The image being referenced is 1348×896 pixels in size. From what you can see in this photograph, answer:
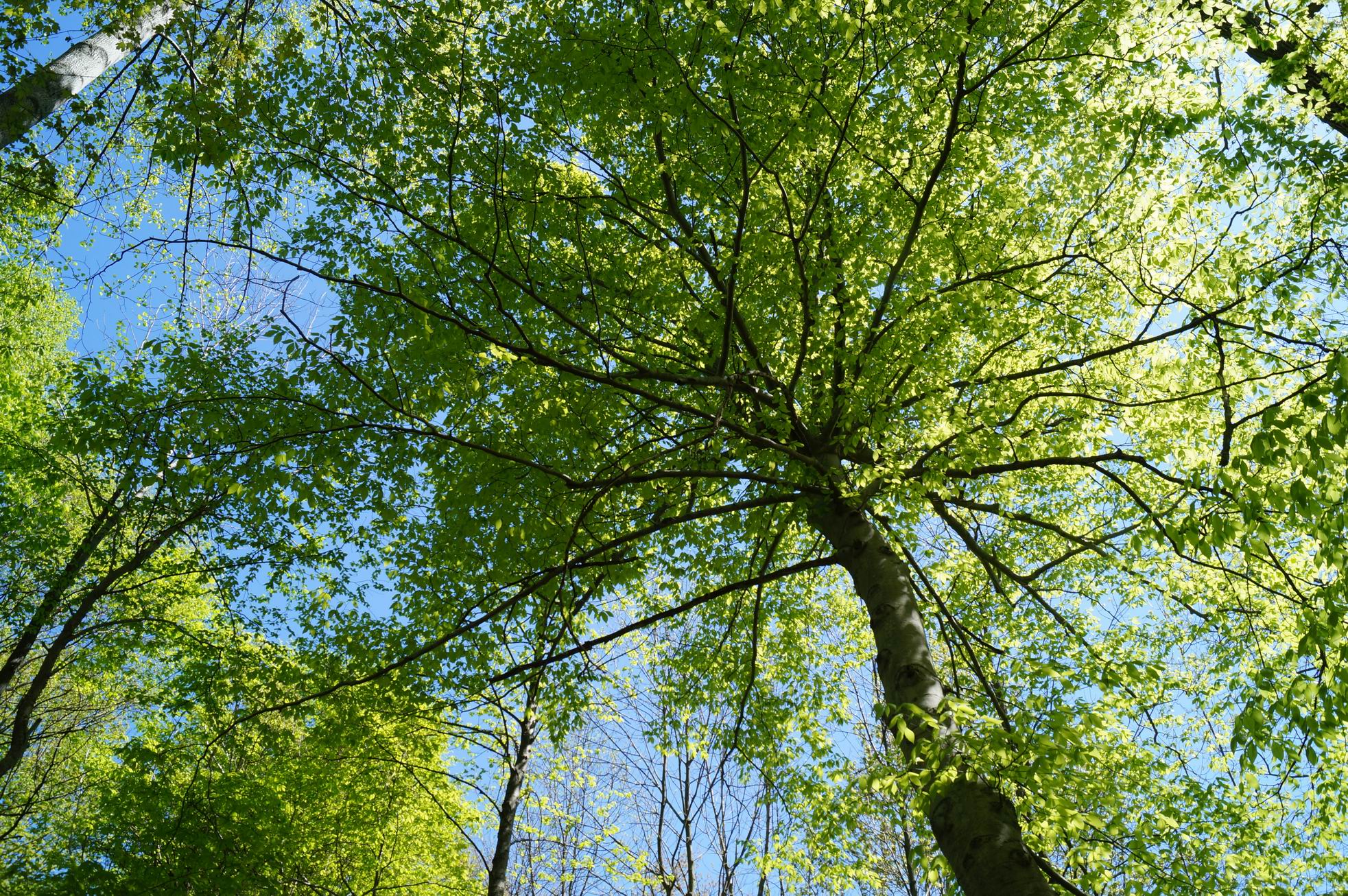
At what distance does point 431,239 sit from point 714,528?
4.23m

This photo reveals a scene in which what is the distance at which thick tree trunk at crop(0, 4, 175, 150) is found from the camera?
16.9ft

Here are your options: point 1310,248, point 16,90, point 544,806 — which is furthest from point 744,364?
point 544,806

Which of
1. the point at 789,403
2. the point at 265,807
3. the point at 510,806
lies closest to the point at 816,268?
the point at 789,403

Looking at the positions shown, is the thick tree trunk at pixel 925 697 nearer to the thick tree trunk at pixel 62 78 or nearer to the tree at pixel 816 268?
the tree at pixel 816 268

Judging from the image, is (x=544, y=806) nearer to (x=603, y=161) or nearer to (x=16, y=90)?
(x=603, y=161)

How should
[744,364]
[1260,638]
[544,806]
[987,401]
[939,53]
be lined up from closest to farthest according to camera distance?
[939,53], [744,364], [987,401], [1260,638], [544,806]

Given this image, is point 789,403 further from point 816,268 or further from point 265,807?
point 265,807

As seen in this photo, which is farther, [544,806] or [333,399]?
[544,806]

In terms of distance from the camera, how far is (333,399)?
306 inches

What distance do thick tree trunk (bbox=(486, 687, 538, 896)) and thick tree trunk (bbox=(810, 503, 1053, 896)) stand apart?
5.36 meters

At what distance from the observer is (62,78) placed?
5.76 m

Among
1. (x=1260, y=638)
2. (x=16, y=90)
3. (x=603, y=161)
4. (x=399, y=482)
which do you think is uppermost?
(x=603, y=161)

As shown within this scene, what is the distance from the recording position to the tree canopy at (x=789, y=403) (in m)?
4.96

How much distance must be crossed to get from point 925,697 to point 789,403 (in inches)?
99.1
